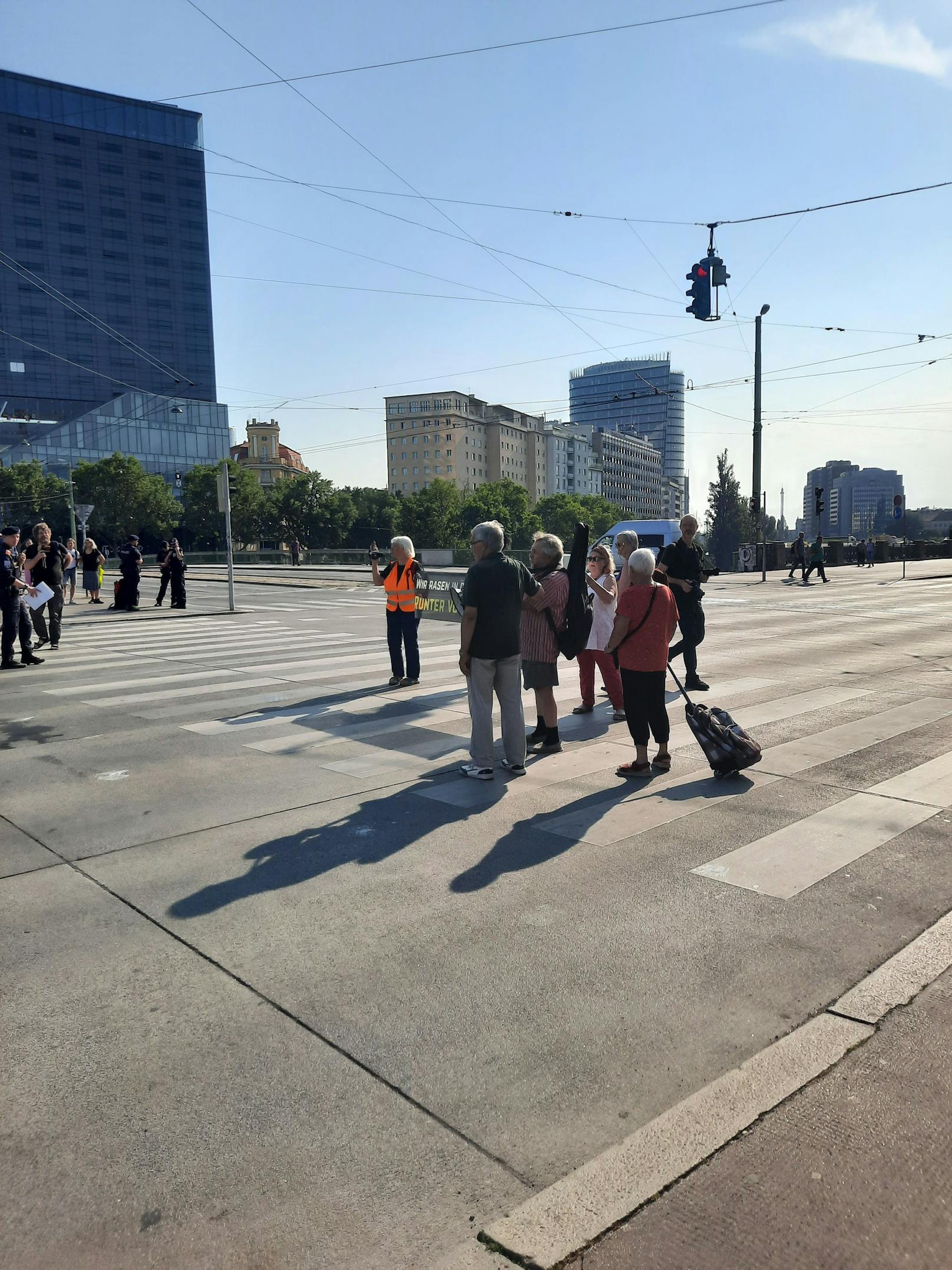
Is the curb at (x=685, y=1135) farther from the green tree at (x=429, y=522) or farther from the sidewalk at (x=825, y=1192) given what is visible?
the green tree at (x=429, y=522)

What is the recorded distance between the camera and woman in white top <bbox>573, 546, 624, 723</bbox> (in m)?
8.97

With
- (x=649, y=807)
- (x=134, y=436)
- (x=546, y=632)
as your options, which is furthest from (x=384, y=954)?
(x=134, y=436)

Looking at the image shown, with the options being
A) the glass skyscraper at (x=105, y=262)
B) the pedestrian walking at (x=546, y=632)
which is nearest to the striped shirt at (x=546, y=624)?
the pedestrian walking at (x=546, y=632)

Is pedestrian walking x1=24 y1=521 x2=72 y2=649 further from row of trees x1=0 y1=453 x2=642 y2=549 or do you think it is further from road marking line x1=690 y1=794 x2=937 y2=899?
row of trees x1=0 y1=453 x2=642 y2=549

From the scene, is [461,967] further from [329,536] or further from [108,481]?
[329,536]

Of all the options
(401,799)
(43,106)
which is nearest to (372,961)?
(401,799)

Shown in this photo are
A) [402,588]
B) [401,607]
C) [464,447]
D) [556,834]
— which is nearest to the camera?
[556,834]

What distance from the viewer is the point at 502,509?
126250 mm

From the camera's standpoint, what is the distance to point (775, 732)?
820 centimetres

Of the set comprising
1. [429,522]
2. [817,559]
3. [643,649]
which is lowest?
[643,649]

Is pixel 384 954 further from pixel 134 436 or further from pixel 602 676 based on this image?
pixel 134 436

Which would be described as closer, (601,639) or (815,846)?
(815,846)

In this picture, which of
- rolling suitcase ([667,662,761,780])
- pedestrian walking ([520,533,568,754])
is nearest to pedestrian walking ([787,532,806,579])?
pedestrian walking ([520,533,568,754])

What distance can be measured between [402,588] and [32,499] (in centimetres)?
8024
